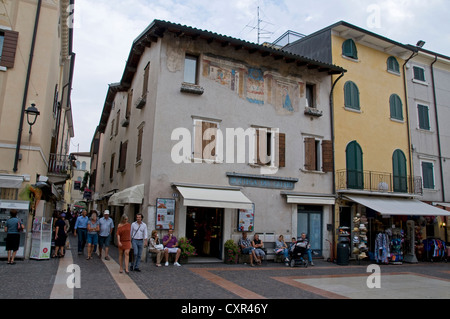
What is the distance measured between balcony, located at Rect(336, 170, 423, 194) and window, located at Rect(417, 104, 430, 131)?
3105 millimetres

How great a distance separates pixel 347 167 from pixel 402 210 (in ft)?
9.51

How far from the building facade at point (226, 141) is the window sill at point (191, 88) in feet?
0.13

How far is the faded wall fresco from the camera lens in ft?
46.0

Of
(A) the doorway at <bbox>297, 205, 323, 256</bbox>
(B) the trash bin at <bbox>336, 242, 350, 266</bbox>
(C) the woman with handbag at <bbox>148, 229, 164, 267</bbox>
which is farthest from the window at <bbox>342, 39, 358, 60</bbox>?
(C) the woman with handbag at <bbox>148, 229, 164, 267</bbox>

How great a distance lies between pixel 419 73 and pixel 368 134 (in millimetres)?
5908

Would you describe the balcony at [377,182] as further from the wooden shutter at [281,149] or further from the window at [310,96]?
the window at [310,96]

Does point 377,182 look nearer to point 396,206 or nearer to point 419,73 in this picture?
point 396,206

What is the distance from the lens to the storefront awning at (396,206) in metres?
14.9

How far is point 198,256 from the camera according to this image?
13.8 meters

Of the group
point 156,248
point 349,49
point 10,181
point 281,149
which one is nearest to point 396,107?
point 349,49

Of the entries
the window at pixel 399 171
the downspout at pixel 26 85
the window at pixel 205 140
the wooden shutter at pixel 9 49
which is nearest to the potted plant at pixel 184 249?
the window at pixel 205 140
